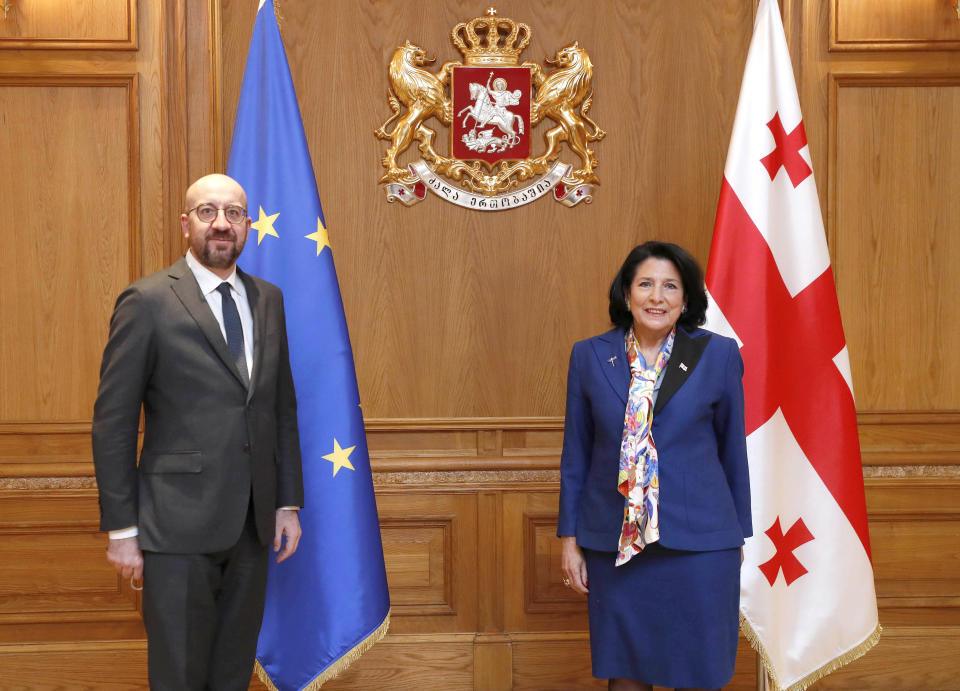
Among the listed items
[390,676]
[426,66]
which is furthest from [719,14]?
[390,676]

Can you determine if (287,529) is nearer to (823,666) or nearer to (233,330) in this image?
(233,330)

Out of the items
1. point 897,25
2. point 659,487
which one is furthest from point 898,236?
point 659,487

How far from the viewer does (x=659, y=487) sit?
6.84 feet

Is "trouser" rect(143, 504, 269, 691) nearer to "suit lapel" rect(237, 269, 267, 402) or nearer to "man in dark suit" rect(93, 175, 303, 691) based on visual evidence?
"man in dark suit" rect(93, 175, 303, 691)

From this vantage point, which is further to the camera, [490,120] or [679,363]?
[490,120]

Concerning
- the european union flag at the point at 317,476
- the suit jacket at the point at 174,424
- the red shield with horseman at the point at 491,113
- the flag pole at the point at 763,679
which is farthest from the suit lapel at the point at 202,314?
the flag pole at the point at 763,679

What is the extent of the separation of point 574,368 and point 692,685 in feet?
2.72

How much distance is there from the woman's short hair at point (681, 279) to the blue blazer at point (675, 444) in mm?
45

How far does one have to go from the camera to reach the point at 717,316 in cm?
273

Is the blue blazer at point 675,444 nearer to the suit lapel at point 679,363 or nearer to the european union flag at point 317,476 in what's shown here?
the suit lapel at point 679,363

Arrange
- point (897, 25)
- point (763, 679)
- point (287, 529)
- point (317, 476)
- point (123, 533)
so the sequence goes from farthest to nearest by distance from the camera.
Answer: point (897, 25)
point (763, 679)
point (317, 476)
point (287, 529)
point (123, 533)

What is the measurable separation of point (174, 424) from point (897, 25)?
2.91 metres

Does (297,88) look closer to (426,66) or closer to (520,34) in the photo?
(426,66)

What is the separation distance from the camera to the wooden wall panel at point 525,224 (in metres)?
3.24
